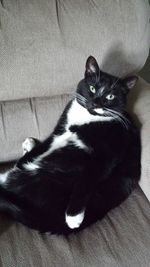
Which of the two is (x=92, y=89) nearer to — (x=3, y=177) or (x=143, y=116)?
(x=143, y=116)

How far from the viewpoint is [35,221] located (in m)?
0.97

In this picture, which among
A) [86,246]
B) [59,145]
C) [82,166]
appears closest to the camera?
[86,246]

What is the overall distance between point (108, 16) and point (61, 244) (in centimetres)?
96

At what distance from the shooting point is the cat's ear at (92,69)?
1120 millimetres

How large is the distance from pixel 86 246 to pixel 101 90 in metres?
0.62

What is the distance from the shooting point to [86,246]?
0.96 meters

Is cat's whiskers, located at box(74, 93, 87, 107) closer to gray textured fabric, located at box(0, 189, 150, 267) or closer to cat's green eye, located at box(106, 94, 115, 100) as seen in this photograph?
cat's green eye, located at box(106, 94, 115, 100)

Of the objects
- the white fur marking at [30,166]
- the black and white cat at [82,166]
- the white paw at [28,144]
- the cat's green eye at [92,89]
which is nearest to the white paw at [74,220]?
the black and white cat at [82,166]

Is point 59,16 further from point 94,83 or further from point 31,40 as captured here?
point 94,83

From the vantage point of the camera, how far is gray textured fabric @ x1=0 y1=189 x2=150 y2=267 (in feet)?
2.96

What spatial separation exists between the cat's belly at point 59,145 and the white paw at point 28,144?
0.25 ft

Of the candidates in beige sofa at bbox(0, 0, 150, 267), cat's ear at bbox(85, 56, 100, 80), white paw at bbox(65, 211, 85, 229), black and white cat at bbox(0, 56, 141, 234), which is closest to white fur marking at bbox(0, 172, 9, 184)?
black and white cat at bbox(0, 56, 141, 234)

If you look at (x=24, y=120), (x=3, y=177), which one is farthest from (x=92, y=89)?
(x=3, y=177)

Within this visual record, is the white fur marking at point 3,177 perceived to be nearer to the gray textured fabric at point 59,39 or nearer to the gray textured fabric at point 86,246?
the gray textured fabric at point 86,246
